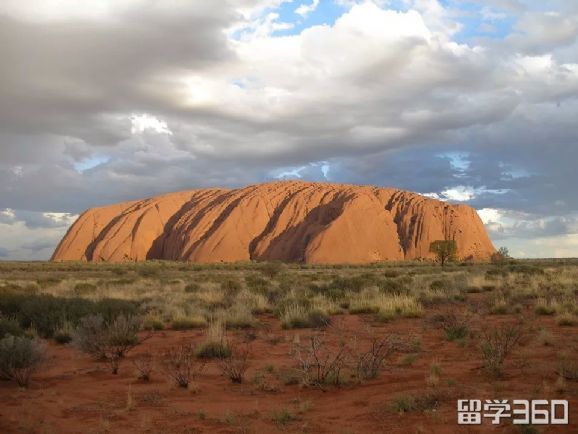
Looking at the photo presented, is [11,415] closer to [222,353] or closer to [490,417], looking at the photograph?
[222,353]

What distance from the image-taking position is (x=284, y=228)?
85.2 m

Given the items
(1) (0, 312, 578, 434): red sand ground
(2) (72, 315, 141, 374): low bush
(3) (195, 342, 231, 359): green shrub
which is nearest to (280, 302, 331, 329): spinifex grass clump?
(3) (195, 342, 231, 359): green shrub

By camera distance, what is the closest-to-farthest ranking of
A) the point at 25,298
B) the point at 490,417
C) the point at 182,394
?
the point at 490,417, the point at 182,394, the point at 25,298

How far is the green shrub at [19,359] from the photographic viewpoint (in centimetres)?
766

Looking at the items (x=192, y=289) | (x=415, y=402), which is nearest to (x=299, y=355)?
(x=415, y=402)

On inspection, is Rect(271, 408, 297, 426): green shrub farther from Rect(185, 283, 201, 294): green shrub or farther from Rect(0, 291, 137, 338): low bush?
Rect(185, 283, 201, 294): green shrub

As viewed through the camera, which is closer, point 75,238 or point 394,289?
point 394,289

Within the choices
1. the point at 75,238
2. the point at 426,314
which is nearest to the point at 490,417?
the point at 426,314

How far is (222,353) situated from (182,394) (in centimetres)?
246

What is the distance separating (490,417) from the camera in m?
5.31

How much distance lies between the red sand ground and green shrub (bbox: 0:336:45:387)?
17 centimetres

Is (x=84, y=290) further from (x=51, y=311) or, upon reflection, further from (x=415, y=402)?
(x=415, y=402)

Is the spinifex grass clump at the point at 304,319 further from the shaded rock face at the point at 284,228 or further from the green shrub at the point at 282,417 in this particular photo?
the shaded rock face at the point at 284,228

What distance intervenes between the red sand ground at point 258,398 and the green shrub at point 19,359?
0.17 meters
